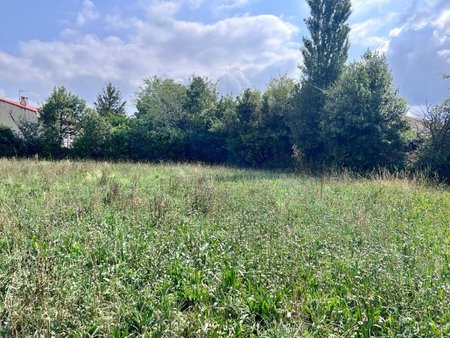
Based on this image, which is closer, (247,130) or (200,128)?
(247,130)

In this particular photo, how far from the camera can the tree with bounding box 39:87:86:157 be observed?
722 inches

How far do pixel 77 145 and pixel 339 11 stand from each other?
17233mm

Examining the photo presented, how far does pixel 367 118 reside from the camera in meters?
12.6

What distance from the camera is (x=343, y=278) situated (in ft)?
9.90

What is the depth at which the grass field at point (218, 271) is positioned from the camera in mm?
2406

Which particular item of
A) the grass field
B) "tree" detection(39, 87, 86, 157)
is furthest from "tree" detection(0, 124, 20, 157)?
the grass field

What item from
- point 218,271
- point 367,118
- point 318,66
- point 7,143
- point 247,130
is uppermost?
point 318,66

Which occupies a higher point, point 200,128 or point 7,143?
point 200,128

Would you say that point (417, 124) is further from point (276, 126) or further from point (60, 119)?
point (60, 119)

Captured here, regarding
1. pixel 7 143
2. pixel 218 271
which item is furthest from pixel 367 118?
pixel 7 143

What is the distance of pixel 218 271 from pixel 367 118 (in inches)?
459

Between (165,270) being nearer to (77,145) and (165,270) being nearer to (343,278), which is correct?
(343,278)

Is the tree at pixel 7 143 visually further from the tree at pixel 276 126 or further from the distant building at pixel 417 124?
the distant building at pixel 417 124

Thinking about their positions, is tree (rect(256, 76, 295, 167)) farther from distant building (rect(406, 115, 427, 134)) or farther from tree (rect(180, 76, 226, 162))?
distant building (rect(406, 115, 427, 134))
